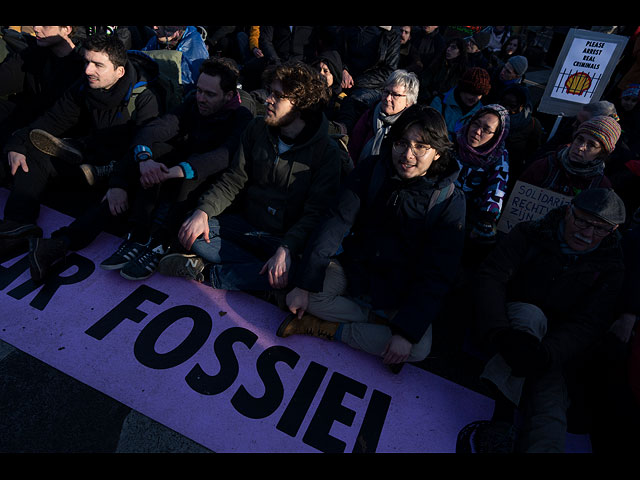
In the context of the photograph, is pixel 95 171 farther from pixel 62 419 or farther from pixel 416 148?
pixel 416 148


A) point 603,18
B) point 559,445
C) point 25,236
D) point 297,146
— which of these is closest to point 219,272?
point 297,146

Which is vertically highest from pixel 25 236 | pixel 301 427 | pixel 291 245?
pixel 291 245

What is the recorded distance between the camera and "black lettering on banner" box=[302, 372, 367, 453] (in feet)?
7.31

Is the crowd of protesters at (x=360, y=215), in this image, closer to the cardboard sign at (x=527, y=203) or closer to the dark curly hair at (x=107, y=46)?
the dark curly hair at (x=107, y=46)

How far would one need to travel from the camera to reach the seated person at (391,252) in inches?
95.4

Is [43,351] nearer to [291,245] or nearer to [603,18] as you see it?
[291,245]

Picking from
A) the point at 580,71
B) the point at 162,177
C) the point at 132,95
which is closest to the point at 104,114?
A: the point at 132,95

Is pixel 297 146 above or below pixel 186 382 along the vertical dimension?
above

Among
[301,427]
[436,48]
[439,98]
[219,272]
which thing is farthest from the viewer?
[436,48]

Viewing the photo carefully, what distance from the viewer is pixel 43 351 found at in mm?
2457

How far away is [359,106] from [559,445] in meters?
4.13

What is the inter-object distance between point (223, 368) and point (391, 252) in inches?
54.0

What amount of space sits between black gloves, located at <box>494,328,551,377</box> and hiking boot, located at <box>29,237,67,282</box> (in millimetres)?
3261

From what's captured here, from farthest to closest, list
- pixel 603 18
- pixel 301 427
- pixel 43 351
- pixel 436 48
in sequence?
1. pixel 436 48
2. pixel 43 351
3. pixel 301 427
4. pixel 603 18
